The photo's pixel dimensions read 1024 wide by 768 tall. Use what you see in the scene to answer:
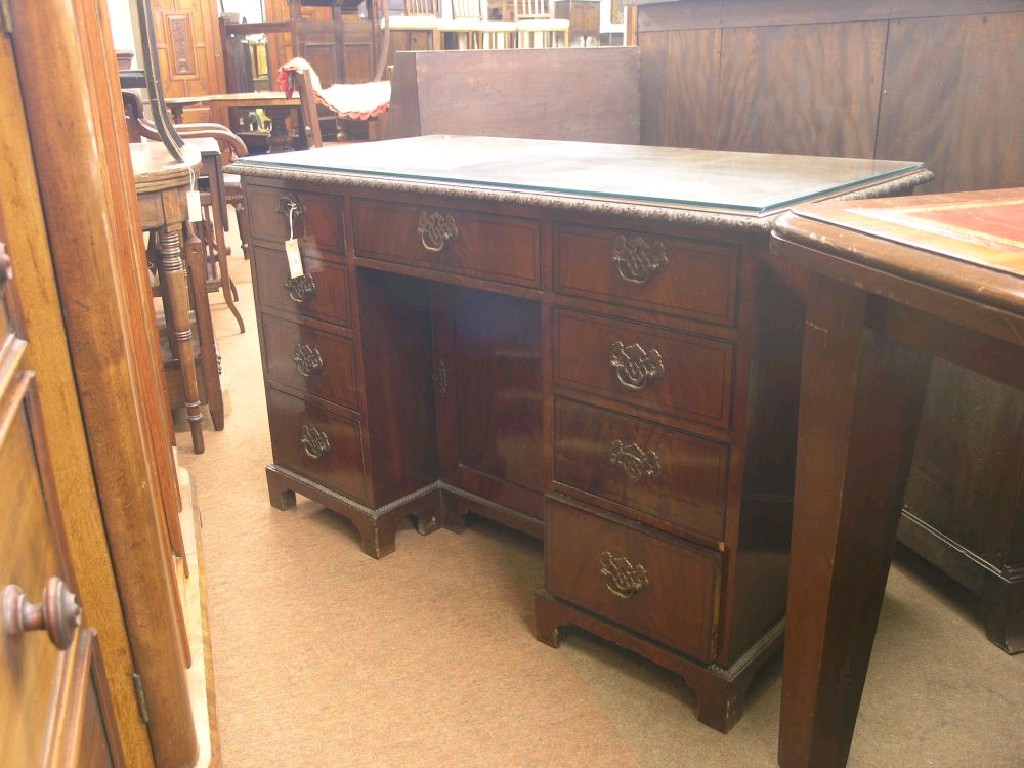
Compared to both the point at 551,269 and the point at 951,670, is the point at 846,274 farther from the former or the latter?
the point at 951,670

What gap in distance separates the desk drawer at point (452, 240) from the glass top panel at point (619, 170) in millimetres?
64

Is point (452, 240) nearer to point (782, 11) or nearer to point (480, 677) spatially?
point (480, 677)

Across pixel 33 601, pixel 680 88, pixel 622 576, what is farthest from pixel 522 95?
pixel 33 601

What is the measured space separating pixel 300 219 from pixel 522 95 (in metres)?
0.94

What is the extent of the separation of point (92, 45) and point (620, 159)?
0.96m

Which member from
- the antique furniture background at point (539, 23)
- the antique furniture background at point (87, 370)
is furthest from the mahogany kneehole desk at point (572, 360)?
the antique furniture background at point (539, 23)

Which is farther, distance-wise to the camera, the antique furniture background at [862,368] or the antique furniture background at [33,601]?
the antique furniture background at [862,368]

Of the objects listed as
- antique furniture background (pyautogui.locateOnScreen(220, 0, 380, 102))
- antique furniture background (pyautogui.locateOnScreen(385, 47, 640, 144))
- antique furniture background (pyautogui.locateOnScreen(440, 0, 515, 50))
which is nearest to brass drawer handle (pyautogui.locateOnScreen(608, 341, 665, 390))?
antique furniture background (pyautogui.locateOnScreen(385, 47, 640, 144))

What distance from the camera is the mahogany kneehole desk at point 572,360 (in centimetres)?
135

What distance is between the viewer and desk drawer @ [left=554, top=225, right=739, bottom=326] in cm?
130

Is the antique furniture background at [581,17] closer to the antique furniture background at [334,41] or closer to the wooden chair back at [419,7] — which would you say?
the wooden chair back at [419,7]

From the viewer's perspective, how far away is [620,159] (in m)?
1.79

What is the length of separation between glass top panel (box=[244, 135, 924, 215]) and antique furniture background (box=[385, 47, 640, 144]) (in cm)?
34

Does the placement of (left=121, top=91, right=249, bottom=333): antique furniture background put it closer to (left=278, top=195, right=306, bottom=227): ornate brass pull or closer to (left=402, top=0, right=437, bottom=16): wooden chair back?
(left=278, top=195, right=306, bottom=227): ornate brass pull
